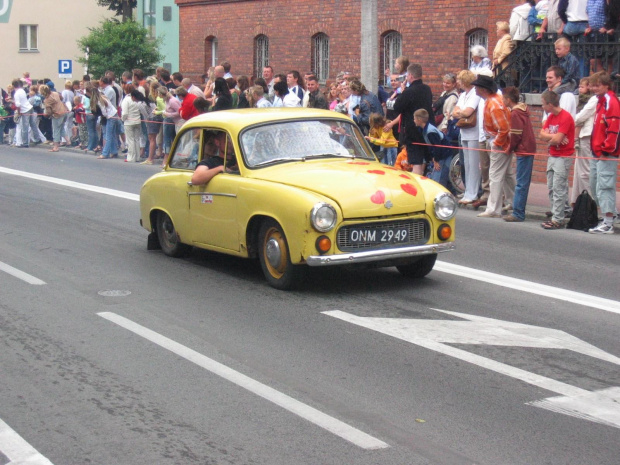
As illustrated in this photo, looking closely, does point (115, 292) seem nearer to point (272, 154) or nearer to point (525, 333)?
point (272, 154)

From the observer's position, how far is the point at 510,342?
736cm

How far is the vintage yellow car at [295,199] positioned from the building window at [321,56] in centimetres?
1880

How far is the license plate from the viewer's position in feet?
28.8

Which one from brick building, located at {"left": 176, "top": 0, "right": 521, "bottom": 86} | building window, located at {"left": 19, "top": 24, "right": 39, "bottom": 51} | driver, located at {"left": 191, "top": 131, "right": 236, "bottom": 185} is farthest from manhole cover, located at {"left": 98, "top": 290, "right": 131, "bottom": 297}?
building window, located at {"left": 19, "top": 24, "right": 39, "bottom": 51}

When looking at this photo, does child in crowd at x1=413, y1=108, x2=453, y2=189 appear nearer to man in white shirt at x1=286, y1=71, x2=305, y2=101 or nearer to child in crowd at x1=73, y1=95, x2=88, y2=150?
man in white shirt at x1=286, y1=71, x2=305, y2=101

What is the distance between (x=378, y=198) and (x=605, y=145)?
515 centimetres

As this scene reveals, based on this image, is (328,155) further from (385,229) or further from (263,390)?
(263,390)

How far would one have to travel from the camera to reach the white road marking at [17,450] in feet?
16.8

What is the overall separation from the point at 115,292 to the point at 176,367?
2.63 meters

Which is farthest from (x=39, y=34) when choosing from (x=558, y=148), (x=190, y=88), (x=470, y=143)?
(x=558, y=148)

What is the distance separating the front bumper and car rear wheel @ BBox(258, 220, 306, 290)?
13.7 inches

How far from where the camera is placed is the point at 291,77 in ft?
65.1

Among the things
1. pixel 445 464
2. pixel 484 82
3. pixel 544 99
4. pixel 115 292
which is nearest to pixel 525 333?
pixel 445 464

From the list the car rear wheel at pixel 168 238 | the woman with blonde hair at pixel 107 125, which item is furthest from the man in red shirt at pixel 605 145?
the woman with blonde hair at pixel 107 125
